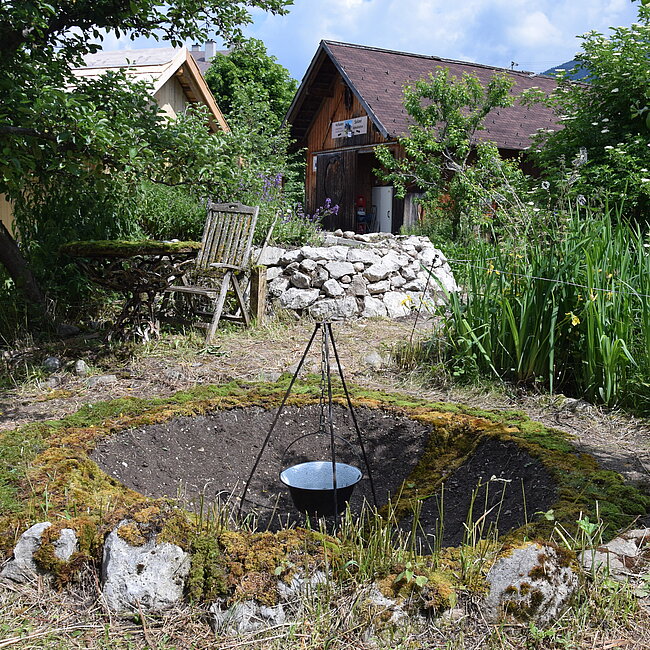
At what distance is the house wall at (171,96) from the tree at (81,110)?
26.4 ft

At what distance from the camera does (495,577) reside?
2.18 meters

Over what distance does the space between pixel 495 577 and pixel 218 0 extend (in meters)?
5.18

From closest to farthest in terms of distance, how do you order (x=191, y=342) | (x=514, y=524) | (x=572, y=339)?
1. (x=514, y=524)
2. (x=572, y=339)
3. (x=191, y=342)

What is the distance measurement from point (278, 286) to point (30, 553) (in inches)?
220

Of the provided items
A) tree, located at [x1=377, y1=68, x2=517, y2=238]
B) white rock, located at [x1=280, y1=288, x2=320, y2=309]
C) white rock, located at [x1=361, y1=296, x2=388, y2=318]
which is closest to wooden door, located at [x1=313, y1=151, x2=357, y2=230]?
tree, located at [x1=377, y1=68, x2=517, y2=238]

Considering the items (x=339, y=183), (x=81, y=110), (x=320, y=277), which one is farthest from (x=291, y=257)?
(x=339, y=183)

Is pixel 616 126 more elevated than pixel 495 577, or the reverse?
pixel 616 126

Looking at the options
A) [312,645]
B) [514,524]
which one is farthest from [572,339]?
[312,645]

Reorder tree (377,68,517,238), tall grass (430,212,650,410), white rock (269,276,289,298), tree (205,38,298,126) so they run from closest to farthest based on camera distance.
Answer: tall grass (430,212,650,410)
white rock (269,276,289,298)
tree (377,68,517,238)
tree (205,38,298,126)

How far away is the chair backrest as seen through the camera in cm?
686

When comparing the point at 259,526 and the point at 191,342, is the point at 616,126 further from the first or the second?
the point at 259,526

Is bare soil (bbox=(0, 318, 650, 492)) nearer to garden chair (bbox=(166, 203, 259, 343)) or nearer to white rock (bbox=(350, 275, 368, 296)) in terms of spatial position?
garden chair (bbox=(166, 203, 259, 343))

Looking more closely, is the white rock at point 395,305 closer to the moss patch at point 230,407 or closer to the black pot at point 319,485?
the moss patch at point 230,407

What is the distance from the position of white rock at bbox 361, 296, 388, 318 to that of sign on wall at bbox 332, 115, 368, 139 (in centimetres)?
894
